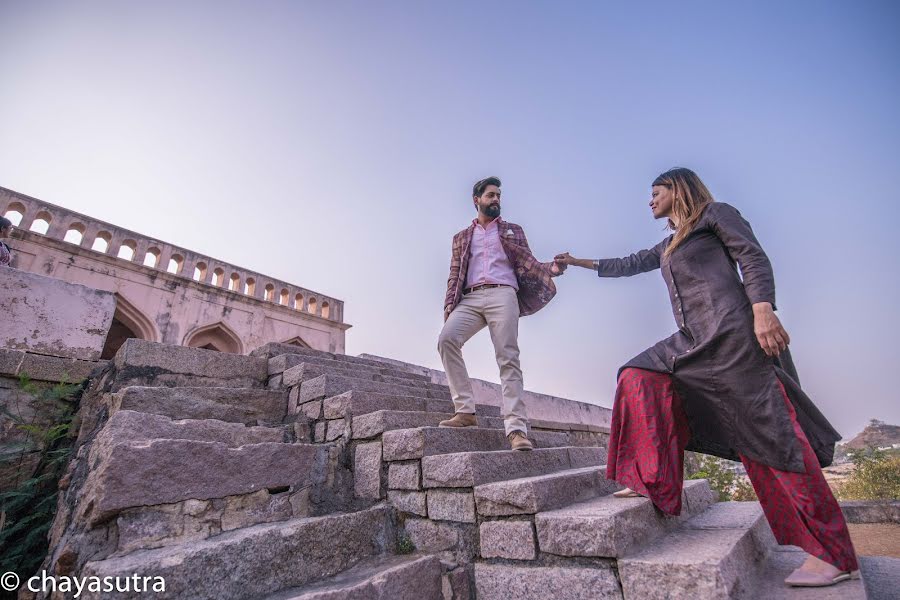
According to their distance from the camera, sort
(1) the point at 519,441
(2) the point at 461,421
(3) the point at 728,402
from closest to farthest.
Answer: (3) the point at 728,402, (1) the point at 519,441, (2) the point at 461,421

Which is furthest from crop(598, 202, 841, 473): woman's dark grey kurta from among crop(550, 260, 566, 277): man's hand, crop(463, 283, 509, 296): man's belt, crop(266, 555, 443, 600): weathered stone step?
crop(266, 555, 443, 600): weathered stone step

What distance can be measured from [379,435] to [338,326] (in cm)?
1195

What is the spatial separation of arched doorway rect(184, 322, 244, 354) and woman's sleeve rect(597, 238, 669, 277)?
11.1 meters

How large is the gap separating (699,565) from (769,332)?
104 centimetres

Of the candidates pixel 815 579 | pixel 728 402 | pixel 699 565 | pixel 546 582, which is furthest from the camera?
pixel 728 402

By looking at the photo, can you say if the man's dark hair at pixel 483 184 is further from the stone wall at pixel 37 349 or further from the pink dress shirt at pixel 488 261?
the stone wall at pixel 37 349

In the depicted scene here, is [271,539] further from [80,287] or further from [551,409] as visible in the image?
[551,409]

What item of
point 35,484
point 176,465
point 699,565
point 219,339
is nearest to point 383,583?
point 176,465

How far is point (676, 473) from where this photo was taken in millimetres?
Answer: 1980

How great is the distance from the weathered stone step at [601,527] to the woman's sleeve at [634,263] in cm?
147

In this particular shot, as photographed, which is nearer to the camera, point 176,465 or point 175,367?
point 176,465

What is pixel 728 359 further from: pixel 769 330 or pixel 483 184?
pixel 483 184

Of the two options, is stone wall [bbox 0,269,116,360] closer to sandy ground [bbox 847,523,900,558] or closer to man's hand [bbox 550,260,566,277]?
man's hand [bbox 550,260,566,277]

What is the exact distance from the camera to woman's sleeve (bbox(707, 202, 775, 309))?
1.88 metres
